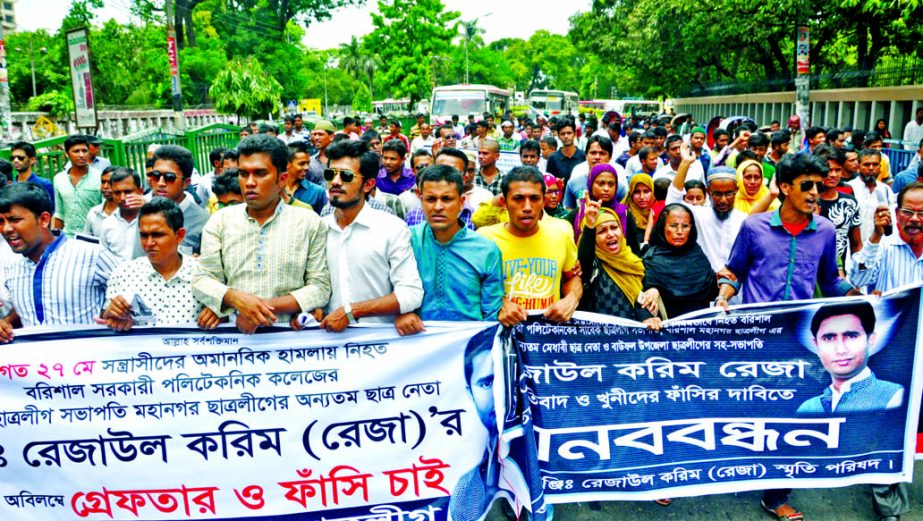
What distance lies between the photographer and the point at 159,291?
3609 millimetres

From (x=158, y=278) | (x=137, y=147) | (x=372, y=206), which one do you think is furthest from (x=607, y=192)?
(x=137, y=147)

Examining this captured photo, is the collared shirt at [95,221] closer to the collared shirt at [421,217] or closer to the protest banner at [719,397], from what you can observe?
the collared shirt at [421,217]

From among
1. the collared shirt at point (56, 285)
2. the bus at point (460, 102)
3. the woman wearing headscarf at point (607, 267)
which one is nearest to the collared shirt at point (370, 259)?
the woman wearing headscarf at point (607, 267)

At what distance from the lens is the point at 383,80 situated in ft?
143

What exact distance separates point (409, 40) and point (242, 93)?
2075cm

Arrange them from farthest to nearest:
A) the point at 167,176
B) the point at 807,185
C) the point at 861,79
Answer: the point at 861,79 < the point at 167,176 < the point at 807,185

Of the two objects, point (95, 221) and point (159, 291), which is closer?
point (159, 291)

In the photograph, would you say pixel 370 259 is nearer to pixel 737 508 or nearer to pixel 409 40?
pixel 737 508

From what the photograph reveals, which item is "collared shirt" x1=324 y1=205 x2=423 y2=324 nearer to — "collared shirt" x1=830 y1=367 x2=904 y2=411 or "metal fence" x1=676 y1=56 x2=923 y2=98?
"collared shirt" x1=830 y1=367 x2=904 y2=411

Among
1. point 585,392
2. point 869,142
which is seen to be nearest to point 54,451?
point 585,392

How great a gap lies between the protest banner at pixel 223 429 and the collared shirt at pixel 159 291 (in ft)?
0.65

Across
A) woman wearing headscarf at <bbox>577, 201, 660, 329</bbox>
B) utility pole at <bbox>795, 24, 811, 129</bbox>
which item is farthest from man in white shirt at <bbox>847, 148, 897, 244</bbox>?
utility pole at <bbox>795, 24, 811, 129</bbox>

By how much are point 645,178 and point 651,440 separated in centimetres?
299

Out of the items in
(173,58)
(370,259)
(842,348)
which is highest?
(173,58)
